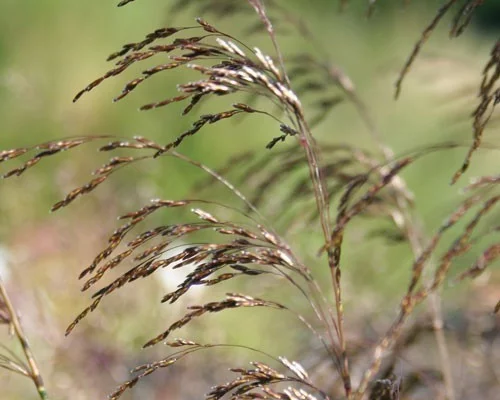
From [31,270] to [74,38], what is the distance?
12.3ft

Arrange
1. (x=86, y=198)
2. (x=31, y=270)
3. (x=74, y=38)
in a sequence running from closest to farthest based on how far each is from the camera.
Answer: (x=86, y=198)
(x=31, y=270)
(x=74, y=38)

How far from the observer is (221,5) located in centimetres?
234

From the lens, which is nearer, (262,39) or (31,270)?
(31,270)

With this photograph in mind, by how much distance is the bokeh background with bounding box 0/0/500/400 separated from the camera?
426 cm

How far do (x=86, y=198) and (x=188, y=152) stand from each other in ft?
8.28

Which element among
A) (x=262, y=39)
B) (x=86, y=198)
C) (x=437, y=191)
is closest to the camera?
(x=86, y=198)

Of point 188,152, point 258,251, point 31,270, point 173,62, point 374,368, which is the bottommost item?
point 374,368

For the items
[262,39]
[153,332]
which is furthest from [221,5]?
[262,39]

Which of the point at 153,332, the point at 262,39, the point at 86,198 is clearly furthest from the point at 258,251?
the point at 262,39

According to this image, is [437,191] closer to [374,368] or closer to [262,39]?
[262,39]

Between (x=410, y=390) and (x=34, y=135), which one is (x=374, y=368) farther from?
(x=34, y=135)

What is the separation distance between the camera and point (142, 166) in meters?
5.27

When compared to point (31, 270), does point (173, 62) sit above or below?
below

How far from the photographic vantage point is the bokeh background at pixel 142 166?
14.0ft
